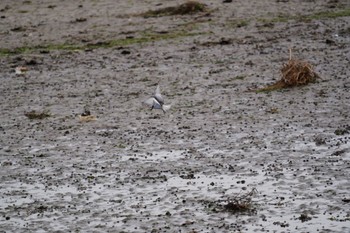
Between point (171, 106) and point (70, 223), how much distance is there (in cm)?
395

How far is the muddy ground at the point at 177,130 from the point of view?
5.85 m

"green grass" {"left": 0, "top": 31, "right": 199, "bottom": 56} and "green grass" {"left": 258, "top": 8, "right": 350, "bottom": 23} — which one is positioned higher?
"green grass" {"left": 0, "top": 31, "right": 199, "bottom": 56}

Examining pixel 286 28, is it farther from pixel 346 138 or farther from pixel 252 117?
pixel 346 138

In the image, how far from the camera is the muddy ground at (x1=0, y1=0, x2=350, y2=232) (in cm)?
585

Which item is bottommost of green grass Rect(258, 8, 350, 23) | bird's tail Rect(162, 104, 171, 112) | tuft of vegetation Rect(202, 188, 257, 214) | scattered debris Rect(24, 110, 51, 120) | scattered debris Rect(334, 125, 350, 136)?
green grass Rect(258, 8, 350, 23)

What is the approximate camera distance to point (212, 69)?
11.6 meters

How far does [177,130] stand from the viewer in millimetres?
8320

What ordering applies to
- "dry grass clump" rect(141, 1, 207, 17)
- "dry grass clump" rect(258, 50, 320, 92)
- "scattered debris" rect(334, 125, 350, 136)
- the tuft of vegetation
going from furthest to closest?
"dry grass clump" rect(141, 1, 207, 17) < "dry grass clump" rect(258, 50, 320, 92) < "scattered debris" rect(334, 125, 350, 136) < the tuft of vegetation

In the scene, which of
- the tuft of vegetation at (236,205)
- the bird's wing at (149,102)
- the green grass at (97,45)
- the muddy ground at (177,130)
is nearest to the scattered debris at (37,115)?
the muddy ground at (177,130)

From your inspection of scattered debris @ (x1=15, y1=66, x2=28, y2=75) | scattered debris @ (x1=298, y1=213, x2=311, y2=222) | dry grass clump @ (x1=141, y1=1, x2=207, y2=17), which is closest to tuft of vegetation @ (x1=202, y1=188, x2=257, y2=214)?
scattered debris @ (x1=298, y1=213, x2=311, y2=222)

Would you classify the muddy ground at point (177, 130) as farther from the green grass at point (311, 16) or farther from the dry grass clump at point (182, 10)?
the dry grass clump at point (182, 10)

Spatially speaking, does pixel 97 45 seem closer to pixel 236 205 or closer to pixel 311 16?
pixel 311 16

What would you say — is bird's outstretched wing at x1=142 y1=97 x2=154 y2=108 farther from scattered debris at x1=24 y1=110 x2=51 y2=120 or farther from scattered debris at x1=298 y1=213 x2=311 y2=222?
scattered debris at x1=298 y1=213 x2=311 y2=222

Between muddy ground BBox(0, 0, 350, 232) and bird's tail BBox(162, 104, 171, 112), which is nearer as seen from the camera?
muddy ground BBox(0, 0, 350, 232)
